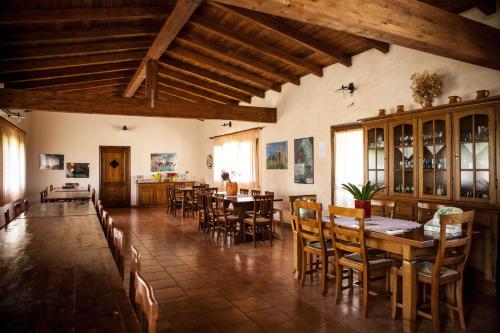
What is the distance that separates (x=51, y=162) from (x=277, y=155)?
7.70 metres

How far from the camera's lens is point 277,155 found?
8820 mm

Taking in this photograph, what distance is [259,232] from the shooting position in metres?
6.77

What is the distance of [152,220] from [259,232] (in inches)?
145

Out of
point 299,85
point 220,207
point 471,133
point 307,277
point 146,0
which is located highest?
point 146,0

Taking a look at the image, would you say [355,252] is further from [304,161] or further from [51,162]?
[51,162]

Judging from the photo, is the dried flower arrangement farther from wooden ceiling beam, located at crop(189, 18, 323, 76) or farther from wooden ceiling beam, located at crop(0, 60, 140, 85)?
wooden ceiling beam, located at crop(0, 60, 140, 85)

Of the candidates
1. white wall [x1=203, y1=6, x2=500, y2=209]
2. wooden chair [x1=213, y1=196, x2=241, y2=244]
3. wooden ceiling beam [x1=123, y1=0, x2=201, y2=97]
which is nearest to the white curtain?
white wall [x1=203, y1=6, x2=500, y2=209]

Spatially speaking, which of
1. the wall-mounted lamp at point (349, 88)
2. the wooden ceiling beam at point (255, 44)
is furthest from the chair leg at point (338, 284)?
the wooden ceiling beam at point (255, 44)

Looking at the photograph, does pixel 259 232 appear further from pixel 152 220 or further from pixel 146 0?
pixel 146 0

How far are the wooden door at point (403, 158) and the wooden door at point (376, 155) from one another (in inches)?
4.0

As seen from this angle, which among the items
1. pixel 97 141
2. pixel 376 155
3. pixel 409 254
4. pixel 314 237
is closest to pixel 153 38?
pixel 376 155

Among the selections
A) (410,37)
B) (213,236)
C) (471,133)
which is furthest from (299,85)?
(410,37)

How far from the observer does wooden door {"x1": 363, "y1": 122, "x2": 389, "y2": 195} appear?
5.29m

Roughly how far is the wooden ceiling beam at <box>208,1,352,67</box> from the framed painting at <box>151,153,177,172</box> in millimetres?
8368
